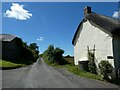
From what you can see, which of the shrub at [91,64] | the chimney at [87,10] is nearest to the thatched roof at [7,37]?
the chimney at [87,10]

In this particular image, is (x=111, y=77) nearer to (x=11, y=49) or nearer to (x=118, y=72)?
(x=118, y=72)

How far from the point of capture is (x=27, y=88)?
1258 centimetres

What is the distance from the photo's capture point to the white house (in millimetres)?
18767

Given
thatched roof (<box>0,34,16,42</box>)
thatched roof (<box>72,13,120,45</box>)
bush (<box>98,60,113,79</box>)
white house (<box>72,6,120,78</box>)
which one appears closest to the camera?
bush (<box>98,60,113,79</box>)

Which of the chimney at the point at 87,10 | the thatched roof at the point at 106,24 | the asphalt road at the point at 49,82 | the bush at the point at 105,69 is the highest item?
the chimney at the point at 87,10

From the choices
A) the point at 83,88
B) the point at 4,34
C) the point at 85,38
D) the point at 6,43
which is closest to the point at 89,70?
the point at 85,38

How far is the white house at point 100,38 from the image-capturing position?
A: 1877 cm

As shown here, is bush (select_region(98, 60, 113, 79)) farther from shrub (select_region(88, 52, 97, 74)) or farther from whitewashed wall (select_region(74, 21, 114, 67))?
shrub (select_region(88, 52, 97, 74))

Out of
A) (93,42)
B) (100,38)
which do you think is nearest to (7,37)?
(93,42)

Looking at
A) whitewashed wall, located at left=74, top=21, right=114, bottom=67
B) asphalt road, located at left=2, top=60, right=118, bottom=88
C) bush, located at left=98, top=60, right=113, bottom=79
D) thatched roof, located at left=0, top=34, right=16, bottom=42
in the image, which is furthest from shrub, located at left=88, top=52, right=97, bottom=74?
thatched roof, located at left=0, top=34, right=16, bottom=42

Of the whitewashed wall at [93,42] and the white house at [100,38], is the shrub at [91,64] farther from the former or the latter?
the whitewashed wall at [93,42]

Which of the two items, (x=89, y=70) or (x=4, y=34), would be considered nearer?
(x=89, y=70)

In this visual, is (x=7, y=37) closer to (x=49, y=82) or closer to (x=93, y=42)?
(x=93, y=42)

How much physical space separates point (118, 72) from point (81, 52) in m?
9.10
